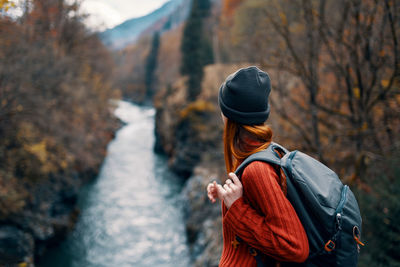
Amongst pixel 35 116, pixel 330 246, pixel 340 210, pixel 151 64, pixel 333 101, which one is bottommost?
pixel 151 64

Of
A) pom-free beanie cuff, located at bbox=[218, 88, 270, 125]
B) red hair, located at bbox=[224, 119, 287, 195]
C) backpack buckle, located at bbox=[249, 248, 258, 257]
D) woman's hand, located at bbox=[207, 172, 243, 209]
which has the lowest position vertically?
backpack buckle, located at bbox=[249, 248, 258, 257]

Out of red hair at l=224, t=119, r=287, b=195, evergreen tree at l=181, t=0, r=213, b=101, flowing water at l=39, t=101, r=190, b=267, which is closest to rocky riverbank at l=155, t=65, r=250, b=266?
evergreen tree at l=181, t=0, r=213, b=101

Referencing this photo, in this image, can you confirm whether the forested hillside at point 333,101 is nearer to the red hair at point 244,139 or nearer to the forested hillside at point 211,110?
the forested hillside at point 211,110

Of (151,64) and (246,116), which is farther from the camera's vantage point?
(151,64)

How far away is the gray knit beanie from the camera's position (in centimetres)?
135

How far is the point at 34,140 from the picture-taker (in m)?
10.8

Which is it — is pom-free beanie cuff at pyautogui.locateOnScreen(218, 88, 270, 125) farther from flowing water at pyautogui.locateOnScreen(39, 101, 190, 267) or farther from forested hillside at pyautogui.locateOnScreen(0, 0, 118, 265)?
flowing water at pyautogui.locateOnScreen(39, 101, 190, 267)

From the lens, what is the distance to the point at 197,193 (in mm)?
14898

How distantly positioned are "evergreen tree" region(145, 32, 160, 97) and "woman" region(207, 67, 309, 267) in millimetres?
58462

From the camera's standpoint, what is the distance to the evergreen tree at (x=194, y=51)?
78.7 ft

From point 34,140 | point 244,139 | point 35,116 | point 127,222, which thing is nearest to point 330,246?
point 244,139

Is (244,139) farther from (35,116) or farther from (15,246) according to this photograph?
(35,116)

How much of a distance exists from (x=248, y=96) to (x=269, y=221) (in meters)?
0.59

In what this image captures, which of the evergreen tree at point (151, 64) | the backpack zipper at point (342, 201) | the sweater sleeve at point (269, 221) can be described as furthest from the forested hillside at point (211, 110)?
the evergreen tree at point (151, 64)
